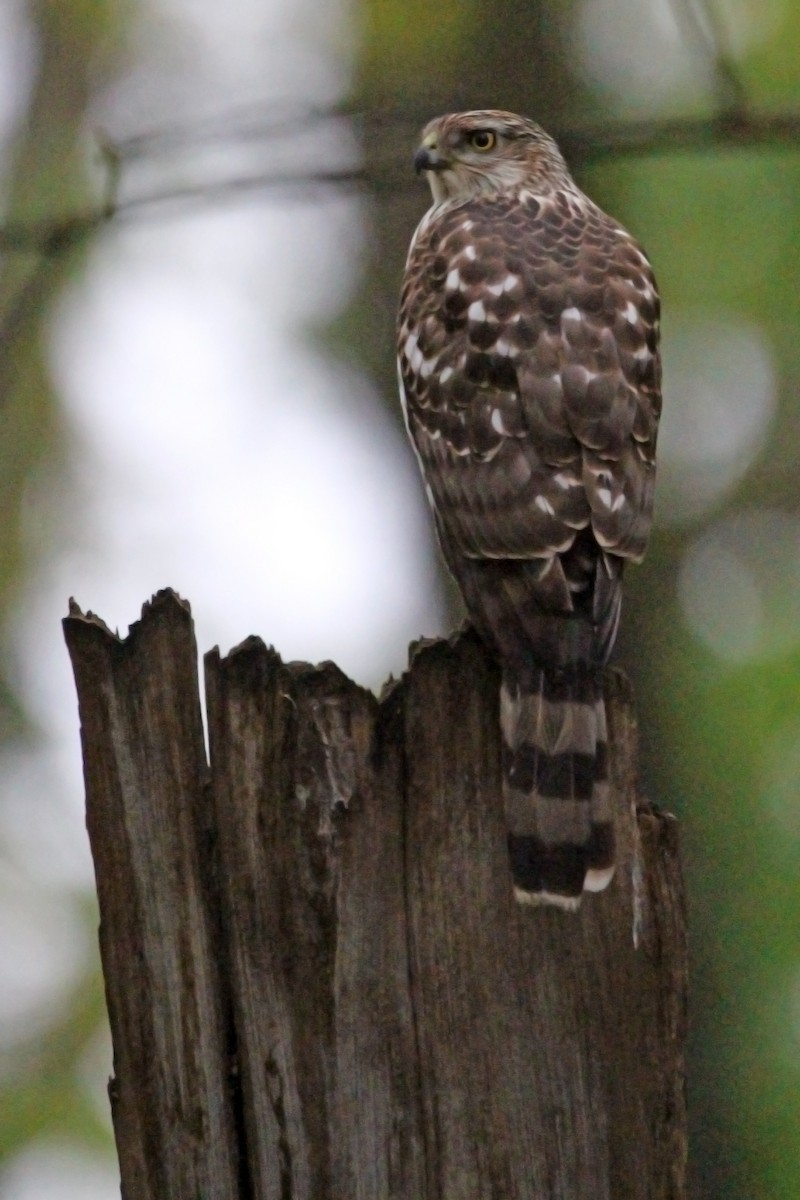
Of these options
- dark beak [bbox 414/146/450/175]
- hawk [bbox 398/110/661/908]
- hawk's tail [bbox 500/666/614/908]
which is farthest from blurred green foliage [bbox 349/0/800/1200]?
hawk's tail [bbox 500/666/614/908]

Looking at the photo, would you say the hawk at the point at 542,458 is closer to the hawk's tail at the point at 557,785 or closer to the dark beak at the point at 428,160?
the hawk's tail at the point at 557,785

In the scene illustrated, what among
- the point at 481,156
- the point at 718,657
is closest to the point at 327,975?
the point at 481,156

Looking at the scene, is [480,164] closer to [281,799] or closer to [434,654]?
[434,654]

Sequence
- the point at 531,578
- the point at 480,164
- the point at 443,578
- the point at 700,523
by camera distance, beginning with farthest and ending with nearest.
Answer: the point at 700,523, the point at 443,578, the point at 480,164, the point at 531,578

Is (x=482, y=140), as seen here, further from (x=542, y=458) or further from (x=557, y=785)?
(x=557, y=785)

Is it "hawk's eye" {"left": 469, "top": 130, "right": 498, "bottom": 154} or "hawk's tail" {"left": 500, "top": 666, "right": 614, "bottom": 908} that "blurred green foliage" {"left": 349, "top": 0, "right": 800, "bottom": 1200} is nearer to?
"hawk's eye" {"left": 469, "top": 130, "right": 498, "bottom": 154}

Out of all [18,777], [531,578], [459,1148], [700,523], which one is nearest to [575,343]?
[531,578]
